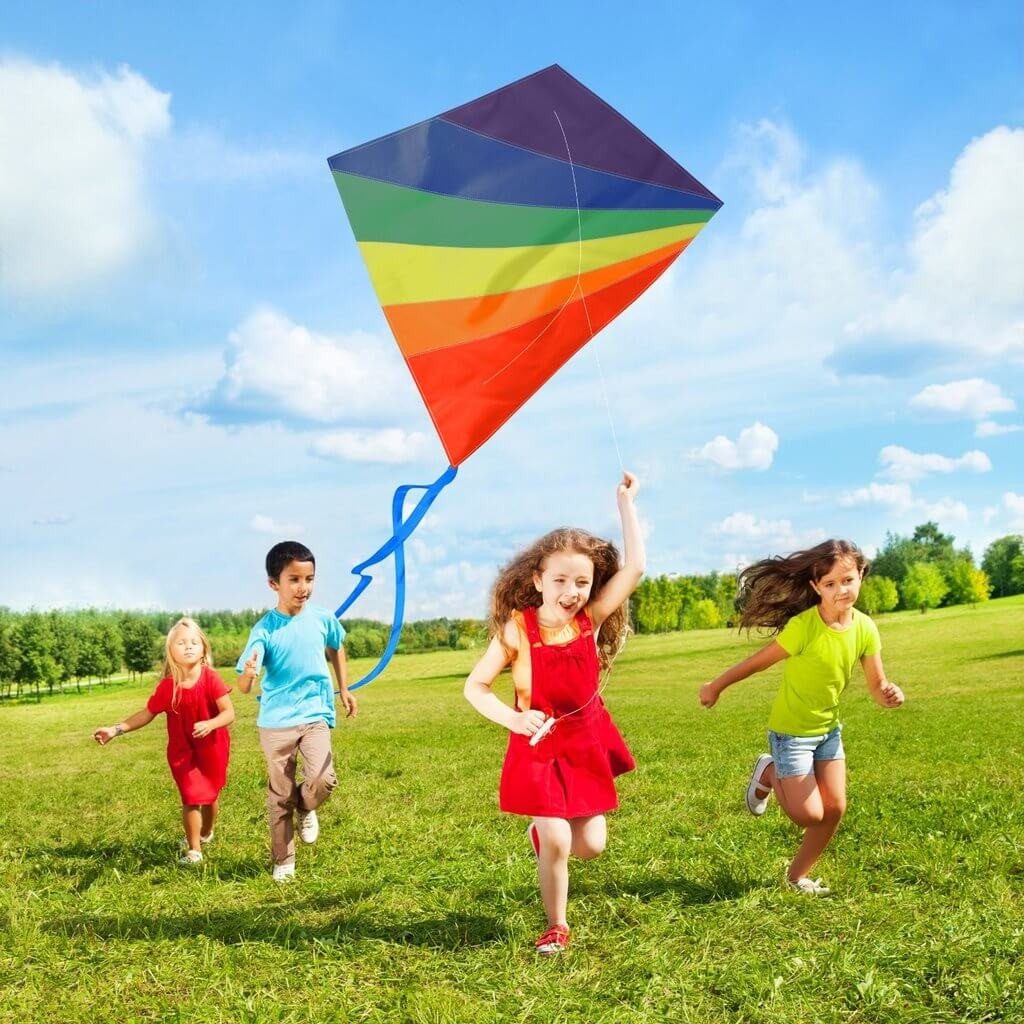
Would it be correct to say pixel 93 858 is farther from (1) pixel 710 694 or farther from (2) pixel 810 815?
(2) pixel 810 815

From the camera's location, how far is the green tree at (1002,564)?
74.6 metres

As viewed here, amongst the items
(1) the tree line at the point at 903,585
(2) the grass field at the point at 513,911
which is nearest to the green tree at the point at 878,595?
(1) the tree line at the point at 903,585

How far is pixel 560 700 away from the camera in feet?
16.2

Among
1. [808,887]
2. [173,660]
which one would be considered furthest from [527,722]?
[173,660]

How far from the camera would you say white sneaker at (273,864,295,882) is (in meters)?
6.60

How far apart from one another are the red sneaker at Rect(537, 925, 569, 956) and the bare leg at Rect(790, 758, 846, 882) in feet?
5.61

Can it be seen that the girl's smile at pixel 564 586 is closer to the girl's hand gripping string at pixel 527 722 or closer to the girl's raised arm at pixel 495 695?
the girl's raised arm at pixel 495 695

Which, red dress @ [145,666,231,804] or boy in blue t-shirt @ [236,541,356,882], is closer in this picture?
boy in blue t-shirt @ [236,541,356,882]

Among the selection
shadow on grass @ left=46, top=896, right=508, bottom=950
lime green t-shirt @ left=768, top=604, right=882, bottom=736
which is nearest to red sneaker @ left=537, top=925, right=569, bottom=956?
shadow on grass @ left=46, top=896, right=508, bottom=950

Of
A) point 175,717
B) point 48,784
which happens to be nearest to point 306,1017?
point 175,717

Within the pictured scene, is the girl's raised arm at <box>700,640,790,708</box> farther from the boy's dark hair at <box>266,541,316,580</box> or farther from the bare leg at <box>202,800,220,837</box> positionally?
the bare leg at <box>202,800,220,837</box>

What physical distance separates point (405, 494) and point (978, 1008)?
3.50 meters

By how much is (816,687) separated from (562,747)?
1.73 meters

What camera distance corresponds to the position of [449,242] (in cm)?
525
